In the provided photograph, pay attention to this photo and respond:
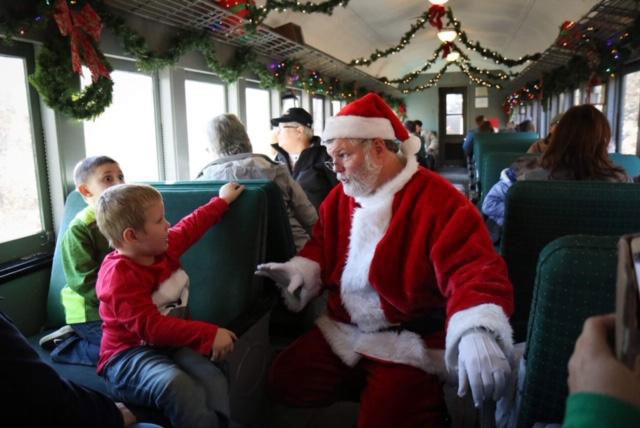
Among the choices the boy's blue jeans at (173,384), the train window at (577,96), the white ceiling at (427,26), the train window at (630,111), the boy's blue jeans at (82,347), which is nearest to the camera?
the boy's blue jeans at (173,384)

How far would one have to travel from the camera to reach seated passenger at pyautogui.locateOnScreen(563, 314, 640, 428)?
53 cm

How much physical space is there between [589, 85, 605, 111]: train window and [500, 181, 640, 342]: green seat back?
5438mm

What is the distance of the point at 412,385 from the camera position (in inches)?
67.2

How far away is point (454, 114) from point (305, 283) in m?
16.1

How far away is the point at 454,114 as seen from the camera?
17.1 meters

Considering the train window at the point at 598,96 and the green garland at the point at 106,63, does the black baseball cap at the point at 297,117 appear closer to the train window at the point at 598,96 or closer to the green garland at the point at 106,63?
the green garland at the point at 106,63

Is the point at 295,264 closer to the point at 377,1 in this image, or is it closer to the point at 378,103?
the point at 378,103

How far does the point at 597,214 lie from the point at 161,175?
372 cm

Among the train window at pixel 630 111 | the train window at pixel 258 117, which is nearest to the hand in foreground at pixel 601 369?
the train window at pixel 630 111

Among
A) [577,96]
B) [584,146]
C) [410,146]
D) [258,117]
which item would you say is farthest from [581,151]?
A: [577,96]

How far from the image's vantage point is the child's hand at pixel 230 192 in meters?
2.14

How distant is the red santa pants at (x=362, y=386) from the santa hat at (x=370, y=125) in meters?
0.76

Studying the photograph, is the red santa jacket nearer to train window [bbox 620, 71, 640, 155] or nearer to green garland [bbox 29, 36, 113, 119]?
green garland [bbox 29, 36, 113, 119]

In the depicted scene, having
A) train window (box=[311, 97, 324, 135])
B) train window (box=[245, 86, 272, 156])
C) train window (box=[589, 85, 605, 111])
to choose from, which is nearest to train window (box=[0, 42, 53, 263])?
train window (box=[245, 86, 272, 156])
